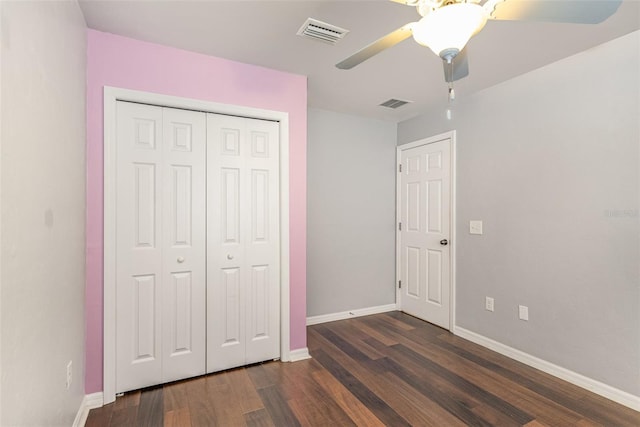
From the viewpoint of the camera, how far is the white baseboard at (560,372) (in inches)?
81.2

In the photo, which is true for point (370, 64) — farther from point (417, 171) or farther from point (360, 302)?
point (360, 302)

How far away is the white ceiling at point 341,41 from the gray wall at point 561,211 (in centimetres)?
22

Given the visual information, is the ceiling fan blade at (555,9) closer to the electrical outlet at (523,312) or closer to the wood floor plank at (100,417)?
the electrical outlet at (523,312)

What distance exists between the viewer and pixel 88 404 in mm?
1990

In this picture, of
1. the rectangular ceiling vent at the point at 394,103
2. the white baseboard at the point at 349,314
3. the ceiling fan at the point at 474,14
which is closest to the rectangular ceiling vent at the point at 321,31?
the ceiling fan at the point at 474,14

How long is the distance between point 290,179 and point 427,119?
6.43 ft

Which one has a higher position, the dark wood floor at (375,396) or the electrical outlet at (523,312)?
the electrical outlet at (523,312)

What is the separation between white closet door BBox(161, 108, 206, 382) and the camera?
2.26 metres

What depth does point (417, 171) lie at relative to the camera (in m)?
3.78

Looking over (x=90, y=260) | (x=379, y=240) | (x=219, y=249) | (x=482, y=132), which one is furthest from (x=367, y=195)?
(x=90, y=260)

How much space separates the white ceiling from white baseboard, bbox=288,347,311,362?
93.1 inches

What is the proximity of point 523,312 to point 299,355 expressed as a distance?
1.93m

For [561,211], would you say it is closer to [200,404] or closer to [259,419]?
[259,419]

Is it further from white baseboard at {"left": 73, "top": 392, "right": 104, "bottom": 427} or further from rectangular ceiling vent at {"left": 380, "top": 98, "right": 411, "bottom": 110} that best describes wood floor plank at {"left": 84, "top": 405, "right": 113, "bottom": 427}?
rectangular ceiling vent at {"left": 380, "top": 98, "right": 411, "bottom": 110}
